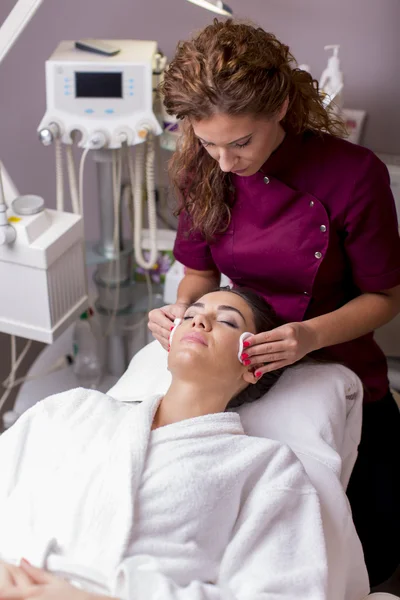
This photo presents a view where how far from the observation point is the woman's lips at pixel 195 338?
4.72 ft

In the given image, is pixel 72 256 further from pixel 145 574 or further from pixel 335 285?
pixel 145 574

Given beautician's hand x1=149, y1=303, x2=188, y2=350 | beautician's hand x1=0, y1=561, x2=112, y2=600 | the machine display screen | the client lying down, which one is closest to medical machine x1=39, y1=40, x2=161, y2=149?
the machine display screen

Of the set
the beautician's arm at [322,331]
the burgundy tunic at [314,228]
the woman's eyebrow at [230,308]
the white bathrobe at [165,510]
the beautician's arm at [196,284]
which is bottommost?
the white bathrobe at [165,510]

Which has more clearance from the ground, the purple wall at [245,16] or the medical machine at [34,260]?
the purple wall at [245,16]

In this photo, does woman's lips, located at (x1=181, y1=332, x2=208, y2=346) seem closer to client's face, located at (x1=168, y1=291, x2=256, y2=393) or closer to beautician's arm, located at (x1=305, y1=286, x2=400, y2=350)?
client's face, located at (x1=168, y1=291, x2=256, y2=393)

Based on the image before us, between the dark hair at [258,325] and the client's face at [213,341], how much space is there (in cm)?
2

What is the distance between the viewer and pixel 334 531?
4.58ft

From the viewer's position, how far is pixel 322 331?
153 centimetres

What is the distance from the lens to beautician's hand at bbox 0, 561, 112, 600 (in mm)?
1146

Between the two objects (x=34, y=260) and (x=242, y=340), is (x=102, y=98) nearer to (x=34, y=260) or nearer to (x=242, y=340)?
(x=34, y=260)

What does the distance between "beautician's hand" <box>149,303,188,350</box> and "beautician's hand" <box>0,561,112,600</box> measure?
530 millimetres

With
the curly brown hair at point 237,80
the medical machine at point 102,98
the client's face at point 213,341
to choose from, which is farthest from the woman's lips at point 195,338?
the medical machine at point 102,98

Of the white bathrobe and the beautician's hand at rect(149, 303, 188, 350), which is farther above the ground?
the beautician's hand at rect(149, 303, 188, 350)

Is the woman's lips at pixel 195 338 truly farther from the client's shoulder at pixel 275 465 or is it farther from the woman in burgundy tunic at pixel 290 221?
the client's shoulder at pixel 275 465
